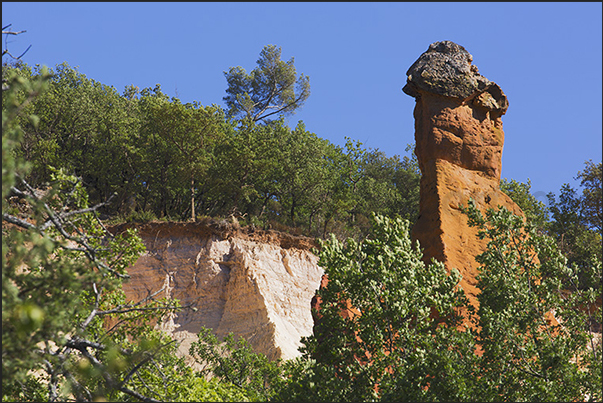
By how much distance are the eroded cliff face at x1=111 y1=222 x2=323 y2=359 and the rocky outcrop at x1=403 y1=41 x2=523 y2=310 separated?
1250 centimetres

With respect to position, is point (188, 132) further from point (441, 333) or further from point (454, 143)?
point (441, 333)

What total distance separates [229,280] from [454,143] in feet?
49.6

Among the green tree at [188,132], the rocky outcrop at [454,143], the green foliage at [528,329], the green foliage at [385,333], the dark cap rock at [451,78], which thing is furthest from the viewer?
the green tree at [188,132]

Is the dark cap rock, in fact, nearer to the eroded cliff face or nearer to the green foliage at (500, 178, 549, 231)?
the eroded cliff face

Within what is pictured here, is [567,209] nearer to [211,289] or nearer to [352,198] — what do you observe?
[352,198]

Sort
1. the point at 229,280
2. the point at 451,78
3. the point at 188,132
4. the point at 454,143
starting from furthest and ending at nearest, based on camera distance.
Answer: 1. the point at 188,132
2. the point at 229,280
3. the point at 451,78
4. the point at 454,143

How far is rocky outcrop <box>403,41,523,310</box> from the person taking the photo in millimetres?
16969

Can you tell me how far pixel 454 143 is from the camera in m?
18.0

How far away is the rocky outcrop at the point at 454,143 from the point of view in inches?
668

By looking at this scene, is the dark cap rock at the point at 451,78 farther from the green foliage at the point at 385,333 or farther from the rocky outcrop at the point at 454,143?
the green foliage at the point at 385,333

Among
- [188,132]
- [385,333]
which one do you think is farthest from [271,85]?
[385,333]

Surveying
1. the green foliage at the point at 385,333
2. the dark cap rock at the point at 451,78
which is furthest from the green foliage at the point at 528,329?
the dark cap rock at the point at 451,78

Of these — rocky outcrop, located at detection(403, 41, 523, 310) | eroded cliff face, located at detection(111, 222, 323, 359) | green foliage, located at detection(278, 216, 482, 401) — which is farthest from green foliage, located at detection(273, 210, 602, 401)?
eroded cliff face, located at detection(111, 222, 323, 359)

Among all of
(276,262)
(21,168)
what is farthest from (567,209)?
(21,168)
